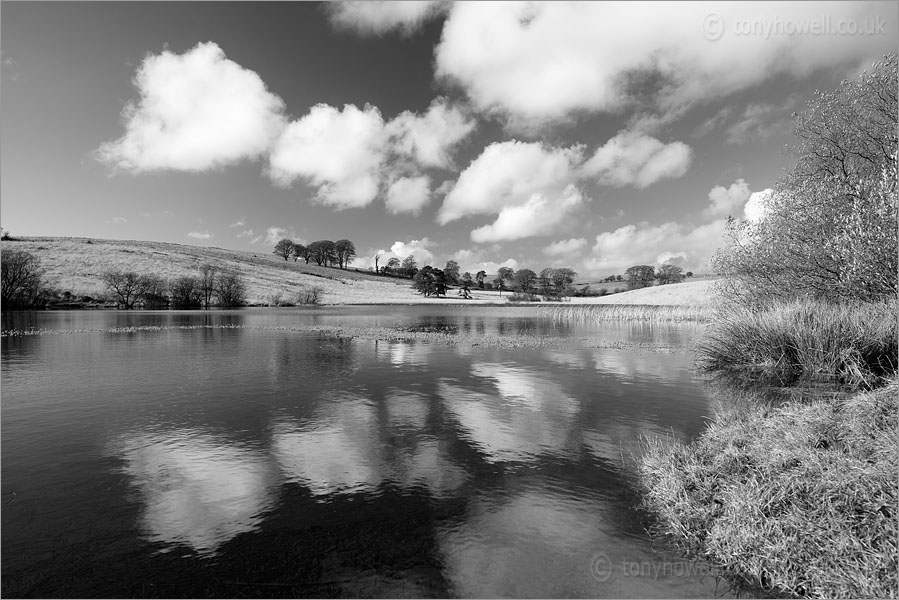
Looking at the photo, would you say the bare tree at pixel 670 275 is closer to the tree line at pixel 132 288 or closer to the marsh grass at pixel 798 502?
the tree line at pixel 132 288

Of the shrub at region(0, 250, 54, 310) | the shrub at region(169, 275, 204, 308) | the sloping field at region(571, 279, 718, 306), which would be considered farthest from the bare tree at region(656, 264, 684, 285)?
the shrub at region(0, 250, 54, 310)

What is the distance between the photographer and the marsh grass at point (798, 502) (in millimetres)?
4961

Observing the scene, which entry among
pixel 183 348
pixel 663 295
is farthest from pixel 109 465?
pixel 663 295

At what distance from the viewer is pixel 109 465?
9.34m

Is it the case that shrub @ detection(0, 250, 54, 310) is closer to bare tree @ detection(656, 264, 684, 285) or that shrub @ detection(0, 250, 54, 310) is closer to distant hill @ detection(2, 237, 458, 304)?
distant hill @ detection(2, 237, 458, 304)

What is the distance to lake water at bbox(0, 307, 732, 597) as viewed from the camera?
5695 millimetres

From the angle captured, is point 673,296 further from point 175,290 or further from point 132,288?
point 132,288

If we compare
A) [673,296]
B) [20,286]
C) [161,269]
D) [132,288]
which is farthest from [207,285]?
[673,296]

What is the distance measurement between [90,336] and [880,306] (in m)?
48.9

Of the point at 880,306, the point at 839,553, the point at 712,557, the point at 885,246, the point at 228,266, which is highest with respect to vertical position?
the point at 228,266

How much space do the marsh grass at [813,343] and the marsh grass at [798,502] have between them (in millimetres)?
9479

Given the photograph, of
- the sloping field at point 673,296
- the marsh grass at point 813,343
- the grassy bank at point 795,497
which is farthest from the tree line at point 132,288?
the grassy bank at point 795,497

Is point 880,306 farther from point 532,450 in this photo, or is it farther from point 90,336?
point 90,336

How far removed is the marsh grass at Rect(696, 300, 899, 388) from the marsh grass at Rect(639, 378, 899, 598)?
948cm
